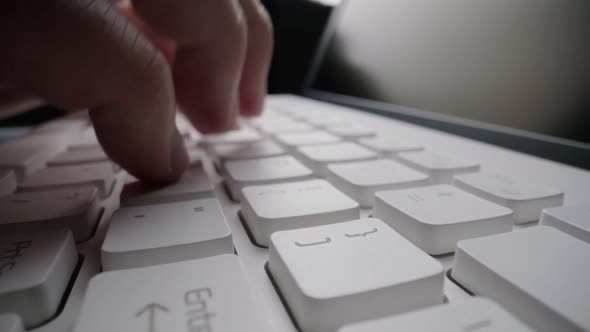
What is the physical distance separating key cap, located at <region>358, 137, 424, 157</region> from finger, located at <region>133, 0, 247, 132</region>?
225 millimetres

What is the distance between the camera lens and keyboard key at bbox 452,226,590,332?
176 mm

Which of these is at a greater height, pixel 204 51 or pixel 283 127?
pixel 204 51

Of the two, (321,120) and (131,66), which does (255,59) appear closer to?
(321,120)

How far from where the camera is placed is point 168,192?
1.22 feet

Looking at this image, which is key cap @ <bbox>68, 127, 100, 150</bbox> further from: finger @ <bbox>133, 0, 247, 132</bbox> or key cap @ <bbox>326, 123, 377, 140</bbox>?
key cap @ <bbox>326, 123, 377, 140</bbox>

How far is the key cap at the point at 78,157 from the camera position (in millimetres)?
506

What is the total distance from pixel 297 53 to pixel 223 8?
1.15m

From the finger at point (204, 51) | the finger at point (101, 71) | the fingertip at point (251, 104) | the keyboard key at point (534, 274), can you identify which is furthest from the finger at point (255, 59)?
the keyboard key at point (534, 274)

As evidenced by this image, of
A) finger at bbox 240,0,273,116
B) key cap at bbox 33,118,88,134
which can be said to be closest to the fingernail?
finger at bbox 240,0,273,116

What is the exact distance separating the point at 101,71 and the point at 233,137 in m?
0.35

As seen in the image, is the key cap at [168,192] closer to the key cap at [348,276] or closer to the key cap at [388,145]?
the key cap at [348,276]

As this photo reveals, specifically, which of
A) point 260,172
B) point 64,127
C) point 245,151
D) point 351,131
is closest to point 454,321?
point 260,172

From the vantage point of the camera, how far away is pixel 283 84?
1.56 metres

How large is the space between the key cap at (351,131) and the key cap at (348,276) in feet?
1.28
